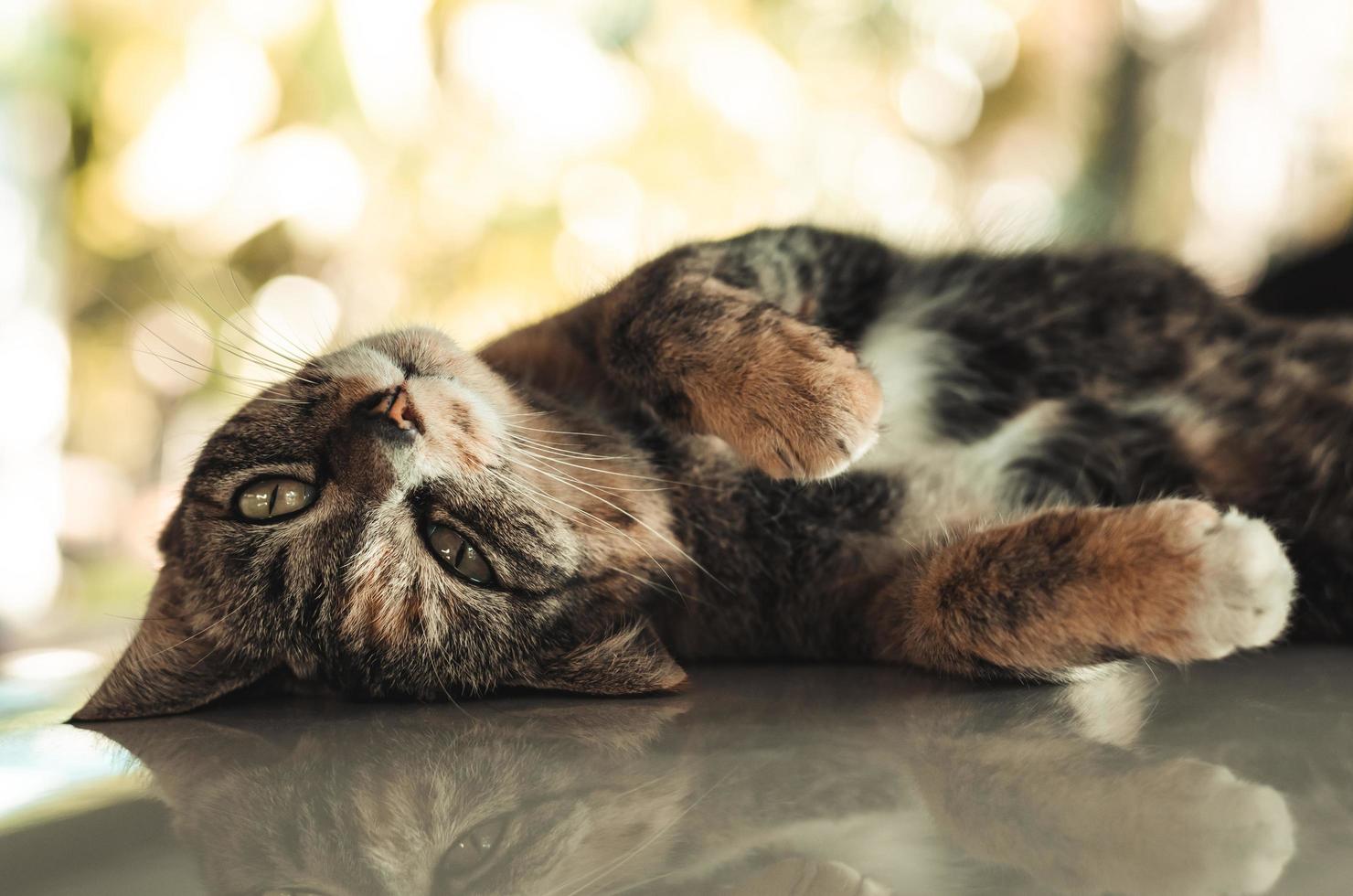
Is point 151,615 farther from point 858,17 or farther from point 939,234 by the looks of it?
point 858,17

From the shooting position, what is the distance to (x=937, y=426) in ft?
4.65

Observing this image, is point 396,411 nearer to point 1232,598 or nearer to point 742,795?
point 742,795

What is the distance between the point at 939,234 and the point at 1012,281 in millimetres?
154

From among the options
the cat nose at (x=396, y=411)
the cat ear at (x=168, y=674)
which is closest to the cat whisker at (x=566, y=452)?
the cat nose at (x=396, y=411)

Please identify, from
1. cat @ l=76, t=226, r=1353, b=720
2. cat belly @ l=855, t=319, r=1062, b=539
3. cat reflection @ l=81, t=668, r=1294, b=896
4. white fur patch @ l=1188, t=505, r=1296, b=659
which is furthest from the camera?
cat belly @ l=855, t=319, r=1062, b=539

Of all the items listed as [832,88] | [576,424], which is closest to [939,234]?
[576,424]

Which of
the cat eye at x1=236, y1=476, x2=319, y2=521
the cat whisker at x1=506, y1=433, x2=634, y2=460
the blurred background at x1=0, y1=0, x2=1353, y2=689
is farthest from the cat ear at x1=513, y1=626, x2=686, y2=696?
the blurred background at x1=0, y1=0, x2=1353, y2=689

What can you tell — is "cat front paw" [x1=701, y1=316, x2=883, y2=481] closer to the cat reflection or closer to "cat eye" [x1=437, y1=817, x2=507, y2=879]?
the cat reflection

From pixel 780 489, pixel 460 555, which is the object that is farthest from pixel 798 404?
pixel 460 555

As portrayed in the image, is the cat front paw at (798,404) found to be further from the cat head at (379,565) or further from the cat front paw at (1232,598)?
the cat front paw at (1232,598)

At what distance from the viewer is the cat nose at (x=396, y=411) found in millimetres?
1211

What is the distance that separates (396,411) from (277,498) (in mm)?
180

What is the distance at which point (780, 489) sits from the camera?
4.45 feet

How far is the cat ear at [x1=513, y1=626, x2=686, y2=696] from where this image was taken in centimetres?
119
